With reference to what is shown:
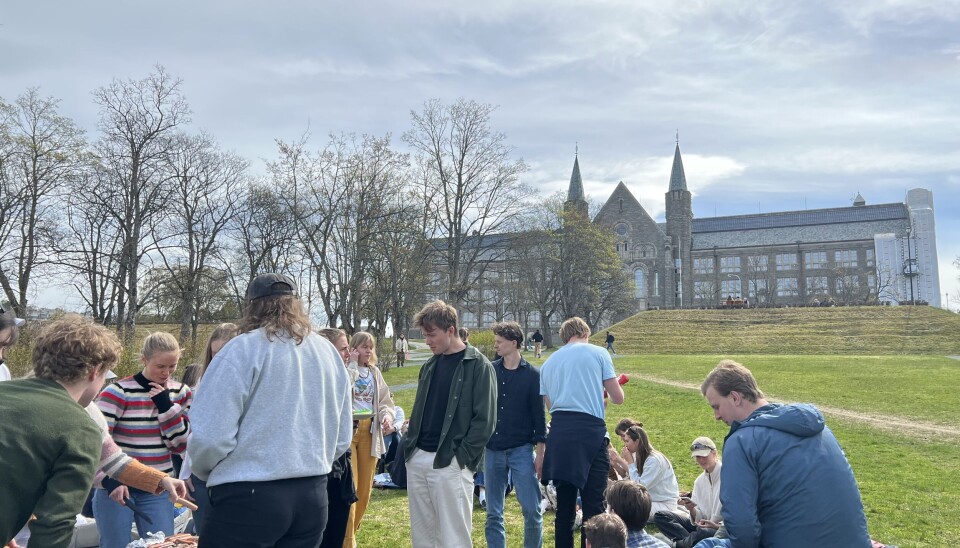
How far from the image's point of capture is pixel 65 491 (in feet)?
7.60

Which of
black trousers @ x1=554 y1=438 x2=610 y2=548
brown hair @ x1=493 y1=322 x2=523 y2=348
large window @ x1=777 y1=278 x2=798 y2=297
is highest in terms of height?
large window @ x1=777 y1=278 x2=798 y2=297

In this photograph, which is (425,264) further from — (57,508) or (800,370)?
(57,508)

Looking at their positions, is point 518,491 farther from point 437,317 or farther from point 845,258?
point 845,258

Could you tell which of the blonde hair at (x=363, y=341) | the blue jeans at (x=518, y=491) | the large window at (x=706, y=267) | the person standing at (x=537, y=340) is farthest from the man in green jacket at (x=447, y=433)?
the large window at (x=706, y=267)

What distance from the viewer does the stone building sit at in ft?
277

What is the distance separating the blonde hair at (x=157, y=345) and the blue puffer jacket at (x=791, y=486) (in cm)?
357

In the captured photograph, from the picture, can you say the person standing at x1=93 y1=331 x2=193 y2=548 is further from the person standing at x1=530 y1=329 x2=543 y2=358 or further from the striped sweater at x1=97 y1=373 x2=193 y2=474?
the person standing at x1=530 y1=329 x2=543 y2=358

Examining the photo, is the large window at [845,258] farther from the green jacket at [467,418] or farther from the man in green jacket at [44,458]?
the man in green jacket at [44,458]

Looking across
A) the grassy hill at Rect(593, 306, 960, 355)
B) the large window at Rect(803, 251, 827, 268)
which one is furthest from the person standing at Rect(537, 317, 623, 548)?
the large window at Rect(803, 251, 827, 268)

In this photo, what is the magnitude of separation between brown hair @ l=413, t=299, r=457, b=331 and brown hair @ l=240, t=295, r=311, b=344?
1.63 meters

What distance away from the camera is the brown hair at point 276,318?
9.87 ft

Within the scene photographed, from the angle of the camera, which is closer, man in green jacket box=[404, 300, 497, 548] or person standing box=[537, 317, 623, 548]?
man in green jacket box=[404, 300, 497, 548]

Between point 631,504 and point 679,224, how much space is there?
86.1 metres

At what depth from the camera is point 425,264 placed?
37.2 m
